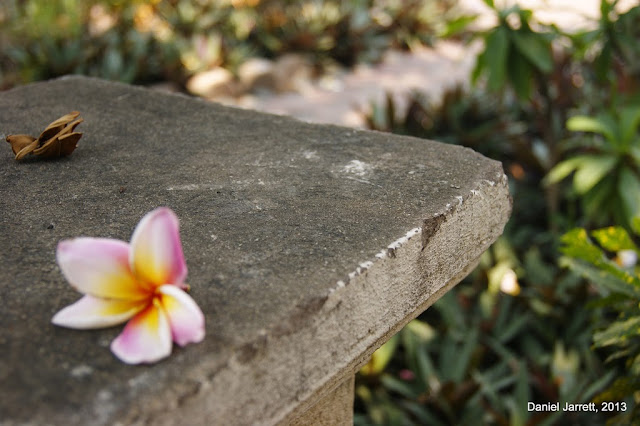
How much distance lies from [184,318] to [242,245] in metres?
0.20

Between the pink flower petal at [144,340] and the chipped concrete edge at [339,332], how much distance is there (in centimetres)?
5

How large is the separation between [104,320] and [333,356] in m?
0.27

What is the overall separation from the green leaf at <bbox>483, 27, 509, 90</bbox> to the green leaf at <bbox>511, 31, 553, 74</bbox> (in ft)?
0.15

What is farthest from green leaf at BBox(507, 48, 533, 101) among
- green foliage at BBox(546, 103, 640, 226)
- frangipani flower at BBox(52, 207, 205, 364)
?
frangipani flower at BBox(52, 207, 205, 364)

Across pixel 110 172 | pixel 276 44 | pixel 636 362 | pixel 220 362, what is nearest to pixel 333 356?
pixel 220 362

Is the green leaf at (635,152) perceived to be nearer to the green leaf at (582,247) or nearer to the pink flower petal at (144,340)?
the green leaf at (582,247)

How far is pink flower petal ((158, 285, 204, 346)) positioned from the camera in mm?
692

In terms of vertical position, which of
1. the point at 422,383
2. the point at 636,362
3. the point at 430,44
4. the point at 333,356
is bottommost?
the point at 430,44

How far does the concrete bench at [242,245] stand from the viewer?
667mm

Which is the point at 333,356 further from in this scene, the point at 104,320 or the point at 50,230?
the point at 50,230

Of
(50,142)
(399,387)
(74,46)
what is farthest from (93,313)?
(74,46)

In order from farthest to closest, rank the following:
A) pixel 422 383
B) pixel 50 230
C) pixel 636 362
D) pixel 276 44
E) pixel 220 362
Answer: pixel 276 44 < pixel 422 383 < pixel 636 362 < pixel 50 230 < pixel 220 362

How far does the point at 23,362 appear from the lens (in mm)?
674

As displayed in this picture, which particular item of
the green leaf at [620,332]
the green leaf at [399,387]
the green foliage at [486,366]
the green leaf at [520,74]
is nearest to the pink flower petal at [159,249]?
the green leaf at [620,332]
